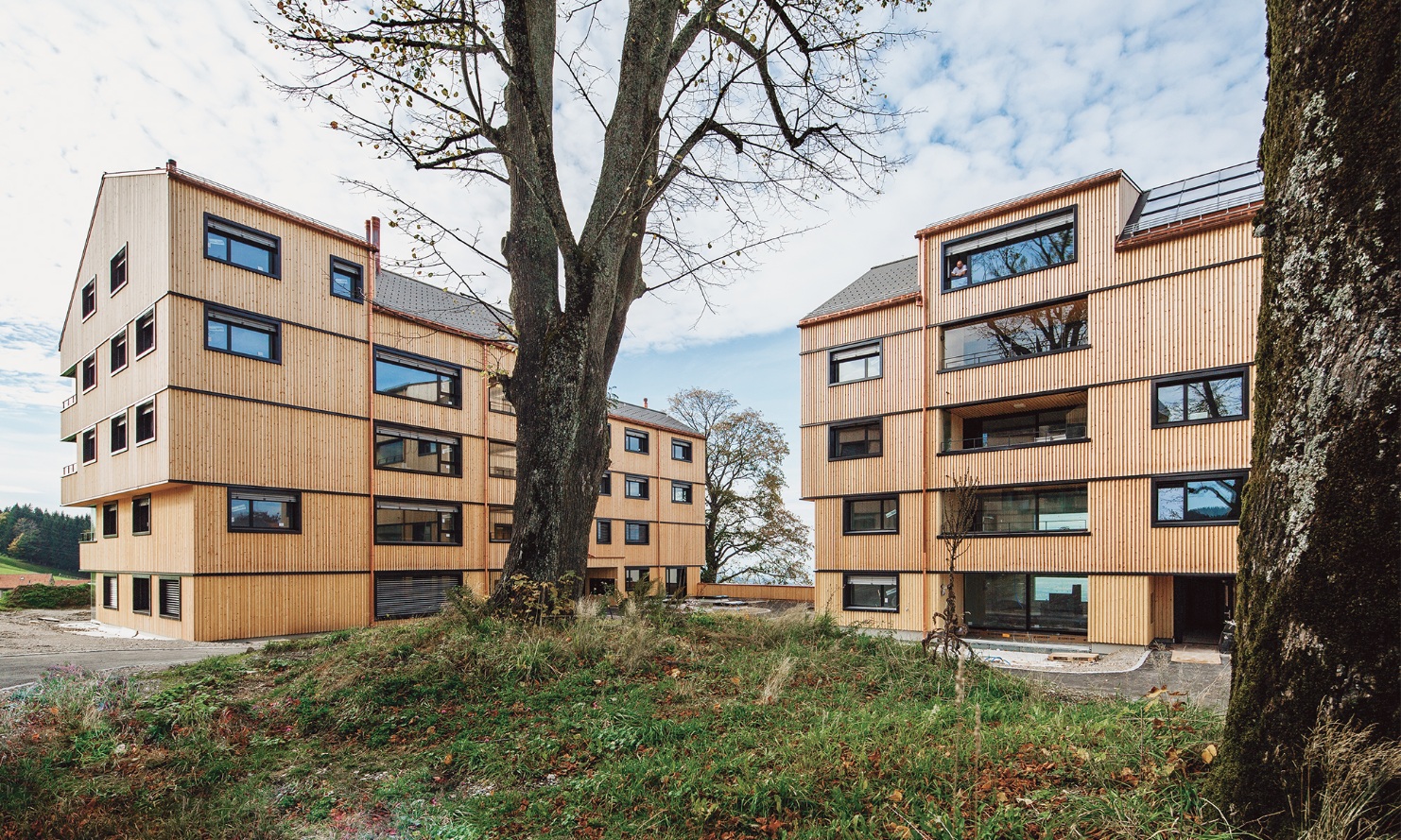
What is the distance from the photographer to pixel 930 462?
71.1ft

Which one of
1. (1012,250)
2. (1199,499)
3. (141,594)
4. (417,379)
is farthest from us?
(417,379)

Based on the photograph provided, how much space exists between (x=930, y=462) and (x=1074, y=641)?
5.99m

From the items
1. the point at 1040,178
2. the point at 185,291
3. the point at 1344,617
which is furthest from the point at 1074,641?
the point at 185,291

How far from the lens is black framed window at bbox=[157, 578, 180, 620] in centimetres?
1939

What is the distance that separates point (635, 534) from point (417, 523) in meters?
13.0

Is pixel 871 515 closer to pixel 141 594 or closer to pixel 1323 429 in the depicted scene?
pixel 1323 429

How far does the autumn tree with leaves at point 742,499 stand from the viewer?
38.4 metres

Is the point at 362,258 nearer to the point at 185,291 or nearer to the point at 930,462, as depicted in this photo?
the point at 185,291

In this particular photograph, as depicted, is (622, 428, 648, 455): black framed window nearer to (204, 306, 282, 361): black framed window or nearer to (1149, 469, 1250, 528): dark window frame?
(204, 306, 282, 361): black framed window

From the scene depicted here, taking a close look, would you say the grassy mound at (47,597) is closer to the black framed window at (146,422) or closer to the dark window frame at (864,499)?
the black framed window at (146,422)

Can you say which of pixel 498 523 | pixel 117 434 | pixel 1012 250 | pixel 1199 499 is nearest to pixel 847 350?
pixel 1012 250

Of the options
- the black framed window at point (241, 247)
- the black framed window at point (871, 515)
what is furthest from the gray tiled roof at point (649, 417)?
the black framed window at point (241, 247)

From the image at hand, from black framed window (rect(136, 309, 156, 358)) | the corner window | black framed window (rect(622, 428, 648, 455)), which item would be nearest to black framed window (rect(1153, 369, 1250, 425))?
the corner window

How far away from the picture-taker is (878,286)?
24797 mm
